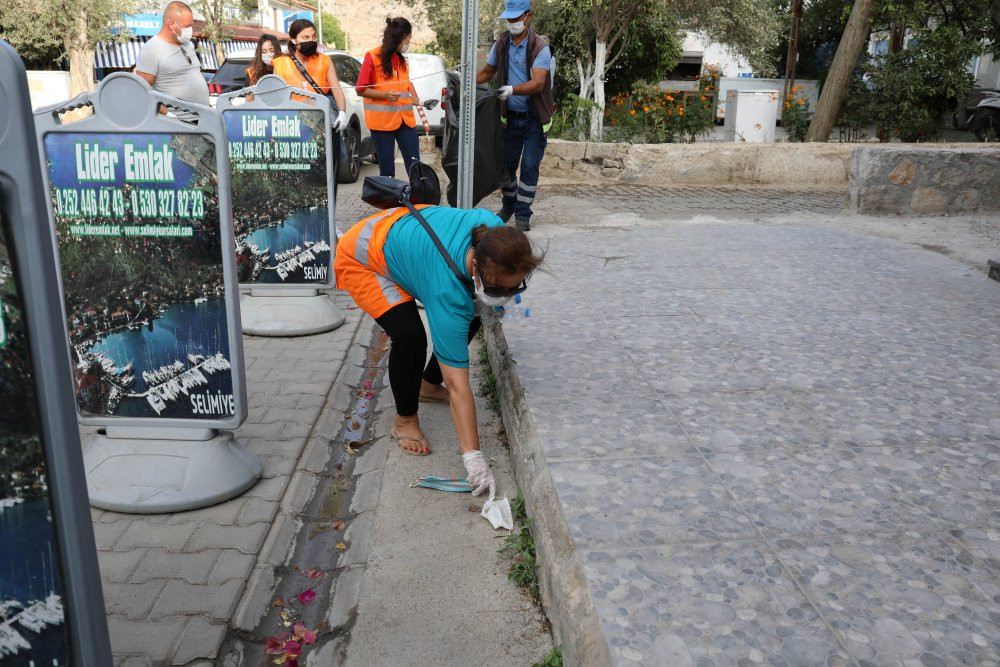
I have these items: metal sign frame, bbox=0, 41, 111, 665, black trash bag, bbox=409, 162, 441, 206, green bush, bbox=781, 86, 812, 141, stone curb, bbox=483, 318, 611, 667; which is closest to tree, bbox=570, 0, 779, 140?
green bush, bbox=781, 86, 812, 141

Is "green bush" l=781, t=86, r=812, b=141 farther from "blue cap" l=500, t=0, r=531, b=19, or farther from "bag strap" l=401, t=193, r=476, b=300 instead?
"bag strap" l=401, t=193, r=476, b=300

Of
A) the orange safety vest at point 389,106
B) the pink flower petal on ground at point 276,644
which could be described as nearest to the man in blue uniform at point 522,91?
the orange safety vest at point 389,106

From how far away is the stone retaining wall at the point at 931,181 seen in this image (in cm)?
833

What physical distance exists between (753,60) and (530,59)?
16958mm

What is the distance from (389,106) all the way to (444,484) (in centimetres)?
422

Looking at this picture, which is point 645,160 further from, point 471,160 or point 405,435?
point 405,435

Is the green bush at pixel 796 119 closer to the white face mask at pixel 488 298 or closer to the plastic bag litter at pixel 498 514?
the white face mask at pixel 488 298

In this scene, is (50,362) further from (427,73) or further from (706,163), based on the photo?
(427,73)

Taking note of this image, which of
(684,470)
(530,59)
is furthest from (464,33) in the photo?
(684,470)

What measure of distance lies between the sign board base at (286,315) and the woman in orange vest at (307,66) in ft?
7.34

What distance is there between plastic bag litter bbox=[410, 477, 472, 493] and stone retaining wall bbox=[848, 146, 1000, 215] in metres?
6.47

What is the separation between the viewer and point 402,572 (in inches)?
117

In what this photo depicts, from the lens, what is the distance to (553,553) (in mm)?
2680

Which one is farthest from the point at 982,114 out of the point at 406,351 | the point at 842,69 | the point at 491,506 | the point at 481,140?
the point at 491,506
